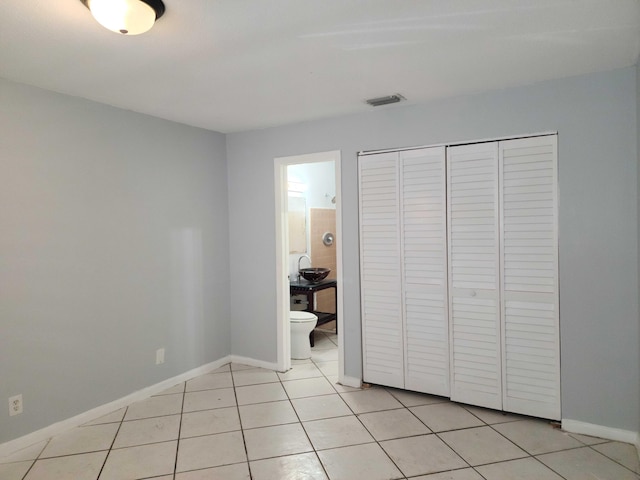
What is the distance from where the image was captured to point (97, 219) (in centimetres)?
291

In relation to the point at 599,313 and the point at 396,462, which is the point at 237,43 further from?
the point at 599,313

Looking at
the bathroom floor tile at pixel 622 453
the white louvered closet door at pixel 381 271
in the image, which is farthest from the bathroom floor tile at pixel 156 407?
the bathroom floor tile at pixel 622 453

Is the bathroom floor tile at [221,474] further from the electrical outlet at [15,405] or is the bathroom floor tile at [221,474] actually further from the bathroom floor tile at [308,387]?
the electrical outlet at [15,405]

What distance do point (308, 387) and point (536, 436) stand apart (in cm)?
169

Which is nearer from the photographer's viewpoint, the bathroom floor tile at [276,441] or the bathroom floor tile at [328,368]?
the bathroom floor tile at [276,441]

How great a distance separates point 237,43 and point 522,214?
6.80 ft

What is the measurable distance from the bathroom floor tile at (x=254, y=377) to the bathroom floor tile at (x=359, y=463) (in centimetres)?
126

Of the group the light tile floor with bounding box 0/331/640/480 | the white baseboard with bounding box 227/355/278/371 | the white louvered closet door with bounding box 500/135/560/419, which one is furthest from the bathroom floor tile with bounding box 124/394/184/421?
the white louvered closet door with bounding box 500/135/560/419

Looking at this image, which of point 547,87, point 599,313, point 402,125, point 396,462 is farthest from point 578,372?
point 402,125

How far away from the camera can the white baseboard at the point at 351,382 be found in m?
3.40

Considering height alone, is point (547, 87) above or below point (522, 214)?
above

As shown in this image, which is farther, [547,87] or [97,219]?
[97,219]

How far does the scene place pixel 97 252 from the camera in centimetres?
292

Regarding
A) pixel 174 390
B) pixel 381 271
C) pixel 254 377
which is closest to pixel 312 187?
pixel 381 271
